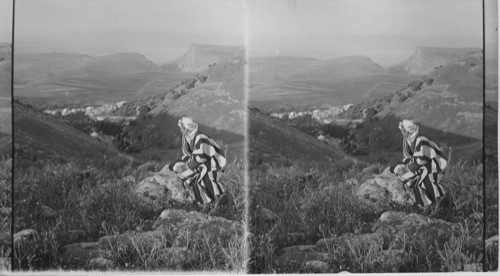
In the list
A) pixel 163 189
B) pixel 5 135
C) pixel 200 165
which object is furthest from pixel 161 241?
pixel 5 135

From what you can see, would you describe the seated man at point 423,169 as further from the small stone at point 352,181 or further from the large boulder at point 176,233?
the large boulder at point 176,233

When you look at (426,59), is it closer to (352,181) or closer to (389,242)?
(352,181)

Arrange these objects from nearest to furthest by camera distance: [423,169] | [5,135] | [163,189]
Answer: [5,135] → [163,189] → [423,169]

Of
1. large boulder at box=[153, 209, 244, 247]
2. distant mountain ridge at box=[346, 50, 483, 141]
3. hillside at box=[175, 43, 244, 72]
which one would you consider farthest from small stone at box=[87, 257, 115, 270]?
distant mountain ridge at box=[346, 50, 483, 141]

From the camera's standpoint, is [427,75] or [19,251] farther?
[427,75]

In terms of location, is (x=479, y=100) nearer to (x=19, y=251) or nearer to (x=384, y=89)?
(x=384, y=89)

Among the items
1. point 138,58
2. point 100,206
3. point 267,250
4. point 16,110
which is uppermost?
point 138,58

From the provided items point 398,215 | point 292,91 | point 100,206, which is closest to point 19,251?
point 100,206
